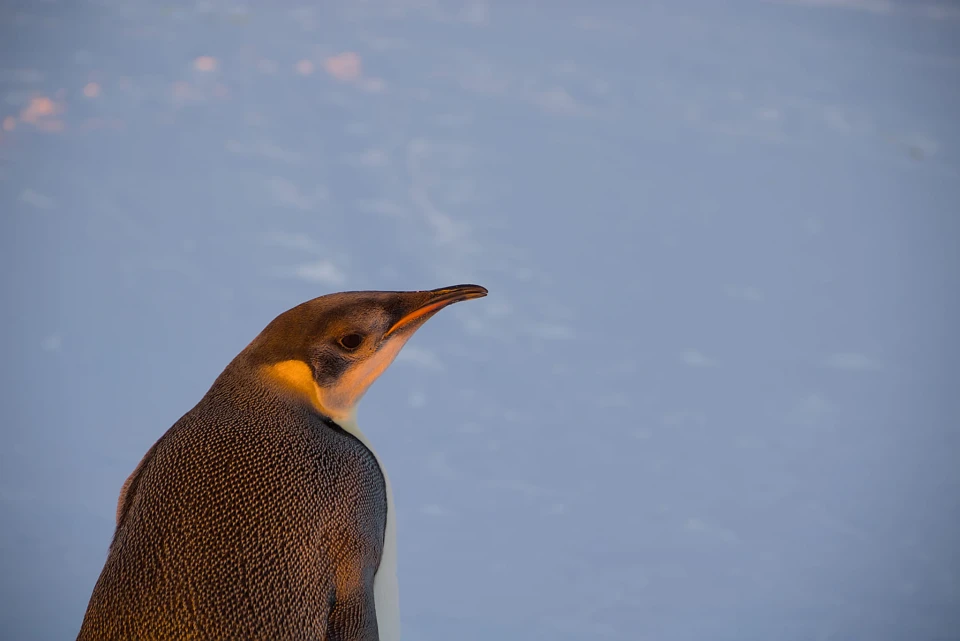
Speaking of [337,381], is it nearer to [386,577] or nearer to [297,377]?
[297,377]

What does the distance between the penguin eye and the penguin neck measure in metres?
0.13

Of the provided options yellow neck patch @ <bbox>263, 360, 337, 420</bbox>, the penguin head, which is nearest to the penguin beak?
the penguin head

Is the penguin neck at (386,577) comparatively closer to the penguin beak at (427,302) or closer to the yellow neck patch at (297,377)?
the yellow neck patch at (297,377)

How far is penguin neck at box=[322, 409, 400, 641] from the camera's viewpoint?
4.71ft

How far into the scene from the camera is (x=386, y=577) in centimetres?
146

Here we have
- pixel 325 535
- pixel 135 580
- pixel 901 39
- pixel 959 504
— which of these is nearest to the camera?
pixel 135 580

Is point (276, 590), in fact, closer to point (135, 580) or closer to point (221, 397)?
point (135, 580)

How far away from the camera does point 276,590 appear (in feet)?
3.91

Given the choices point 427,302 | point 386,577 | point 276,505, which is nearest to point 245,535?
point 276,505

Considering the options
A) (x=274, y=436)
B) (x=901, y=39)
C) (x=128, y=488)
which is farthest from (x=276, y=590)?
(x=901, y=39)

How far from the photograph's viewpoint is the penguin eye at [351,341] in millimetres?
1466

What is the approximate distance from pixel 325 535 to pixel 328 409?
274 mm

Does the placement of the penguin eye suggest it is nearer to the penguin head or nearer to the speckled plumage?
the penguin head

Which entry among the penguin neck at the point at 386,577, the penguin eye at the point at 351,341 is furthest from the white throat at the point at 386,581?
the penguin eye at the point at 351,341
